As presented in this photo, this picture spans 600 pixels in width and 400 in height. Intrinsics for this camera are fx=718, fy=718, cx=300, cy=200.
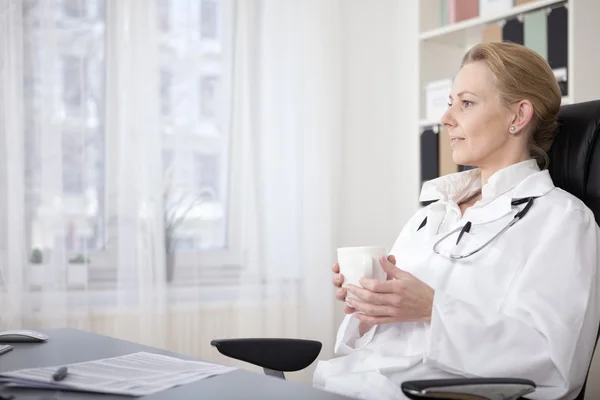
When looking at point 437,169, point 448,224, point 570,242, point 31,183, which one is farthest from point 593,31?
point 31,183

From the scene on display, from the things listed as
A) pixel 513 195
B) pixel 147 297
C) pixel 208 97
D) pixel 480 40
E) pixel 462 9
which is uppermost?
pixel 462 9

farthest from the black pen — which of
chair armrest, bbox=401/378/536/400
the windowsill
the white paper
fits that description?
the windowsill

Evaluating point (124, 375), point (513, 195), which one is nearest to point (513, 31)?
point (513, 195)

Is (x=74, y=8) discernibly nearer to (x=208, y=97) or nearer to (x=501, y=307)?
(x=208, y=97)

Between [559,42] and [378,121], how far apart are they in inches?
39.4

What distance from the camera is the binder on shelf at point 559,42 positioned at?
2463mm

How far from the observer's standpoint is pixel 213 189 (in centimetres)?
279

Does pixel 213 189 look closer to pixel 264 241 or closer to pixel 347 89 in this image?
pixel 264 241

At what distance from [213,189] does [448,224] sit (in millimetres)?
1299

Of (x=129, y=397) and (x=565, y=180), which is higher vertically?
(x=565, y=180)

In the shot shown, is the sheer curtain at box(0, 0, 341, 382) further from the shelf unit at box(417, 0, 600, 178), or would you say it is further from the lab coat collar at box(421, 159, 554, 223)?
the lab coat collar at box(421, 159, 554, 223)

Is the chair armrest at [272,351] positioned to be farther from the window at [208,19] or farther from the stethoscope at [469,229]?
the window at [208,19]

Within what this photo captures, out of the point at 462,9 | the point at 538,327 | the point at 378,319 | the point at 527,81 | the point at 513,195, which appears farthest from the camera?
the point at 462,9

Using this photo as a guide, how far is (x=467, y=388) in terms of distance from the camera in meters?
0.97
